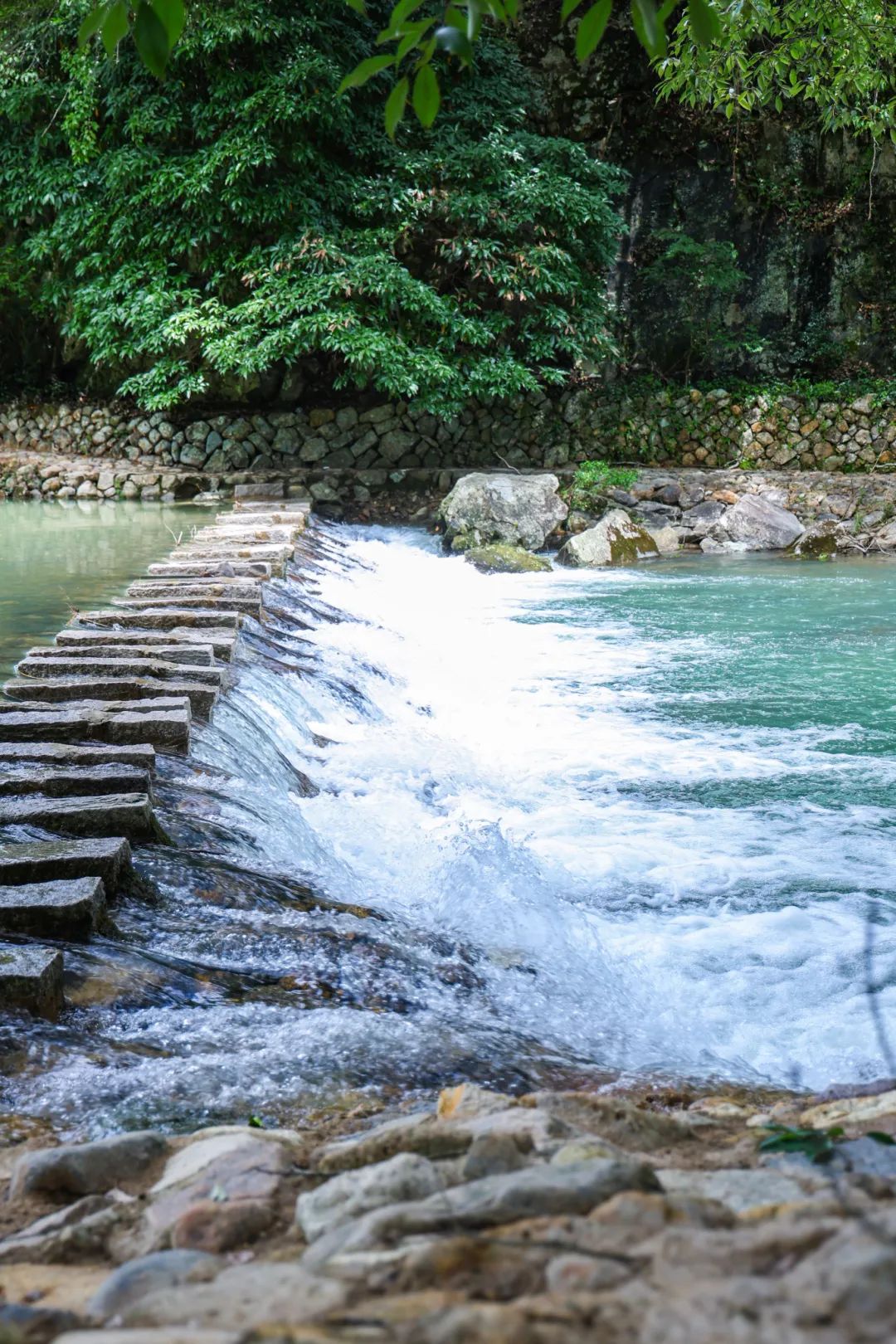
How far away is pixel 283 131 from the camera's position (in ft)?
41.8

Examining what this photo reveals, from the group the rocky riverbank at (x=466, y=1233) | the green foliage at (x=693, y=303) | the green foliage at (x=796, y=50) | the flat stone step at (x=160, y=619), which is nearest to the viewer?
the rocky riverbank at (x=466, y=1233)

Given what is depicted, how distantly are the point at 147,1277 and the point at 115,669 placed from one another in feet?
12.1

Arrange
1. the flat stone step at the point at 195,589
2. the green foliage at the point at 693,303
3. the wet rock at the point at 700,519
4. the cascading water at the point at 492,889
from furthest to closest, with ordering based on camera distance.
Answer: the green foliage at the point at 693,303 → the wet rock at the point at 700,519 → the flat stone step at the point at 195,589 → the cascading water at the point at 492,889

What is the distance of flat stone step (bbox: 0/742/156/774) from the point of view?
3.57 m

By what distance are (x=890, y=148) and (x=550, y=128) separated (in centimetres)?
482

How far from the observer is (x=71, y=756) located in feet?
11.8

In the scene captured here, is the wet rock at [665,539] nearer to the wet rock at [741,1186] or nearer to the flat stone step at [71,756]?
the flat stone step at [71,756]

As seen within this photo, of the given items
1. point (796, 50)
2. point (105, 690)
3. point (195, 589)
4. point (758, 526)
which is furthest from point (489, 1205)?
point (758, 526)

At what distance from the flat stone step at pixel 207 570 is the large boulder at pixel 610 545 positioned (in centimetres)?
505

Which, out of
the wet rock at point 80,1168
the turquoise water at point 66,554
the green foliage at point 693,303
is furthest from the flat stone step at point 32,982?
the green foliage at point 693,303

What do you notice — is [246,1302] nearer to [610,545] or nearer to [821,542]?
[610,545]

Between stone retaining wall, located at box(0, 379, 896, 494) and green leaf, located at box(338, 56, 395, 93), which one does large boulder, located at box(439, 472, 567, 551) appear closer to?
stone retaining wall, located at box(0, 379, 896, 494)

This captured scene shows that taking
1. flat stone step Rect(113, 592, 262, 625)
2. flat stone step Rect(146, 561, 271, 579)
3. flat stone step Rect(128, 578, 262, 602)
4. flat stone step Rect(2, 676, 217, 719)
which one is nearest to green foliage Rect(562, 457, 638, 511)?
flat stone step Rect(146, 561, 271, 579)

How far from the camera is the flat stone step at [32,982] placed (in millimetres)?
2270
